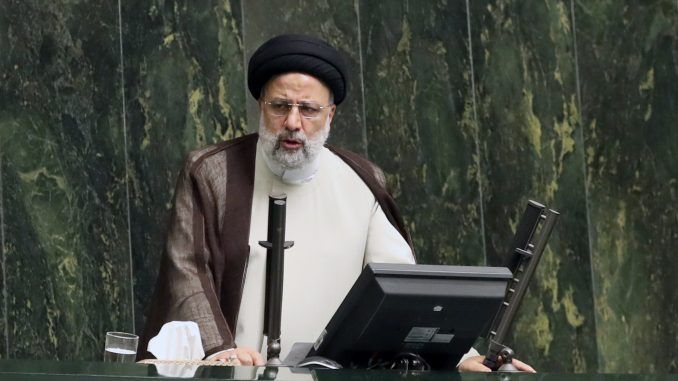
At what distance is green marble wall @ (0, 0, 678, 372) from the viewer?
302 inches

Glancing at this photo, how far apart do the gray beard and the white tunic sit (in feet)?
0.47

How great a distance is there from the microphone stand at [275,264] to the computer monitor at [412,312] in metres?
0.12

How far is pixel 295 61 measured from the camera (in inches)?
252

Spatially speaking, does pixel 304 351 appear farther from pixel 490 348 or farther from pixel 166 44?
pixel 166 44

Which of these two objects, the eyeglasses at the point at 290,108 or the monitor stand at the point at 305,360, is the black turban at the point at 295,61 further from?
the monitor stand at the point at 305,360

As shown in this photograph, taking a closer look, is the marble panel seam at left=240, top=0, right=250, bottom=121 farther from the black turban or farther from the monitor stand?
the monitor stand

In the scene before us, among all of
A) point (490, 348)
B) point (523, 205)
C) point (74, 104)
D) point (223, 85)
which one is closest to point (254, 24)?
point (223, 85)

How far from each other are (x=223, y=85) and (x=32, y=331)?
126 centimetres

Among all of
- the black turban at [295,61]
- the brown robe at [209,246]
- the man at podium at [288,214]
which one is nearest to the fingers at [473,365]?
the brown robe at [209,246]

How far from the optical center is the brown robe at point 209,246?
19.7 ft

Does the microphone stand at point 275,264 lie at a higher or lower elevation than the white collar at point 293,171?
lower

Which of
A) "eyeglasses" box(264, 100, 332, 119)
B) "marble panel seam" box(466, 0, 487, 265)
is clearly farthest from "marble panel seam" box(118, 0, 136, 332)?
"marble panel seam" box(466, 0, 487, 265)

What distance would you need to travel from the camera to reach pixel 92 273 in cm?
754

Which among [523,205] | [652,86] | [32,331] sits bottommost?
[32,331]
